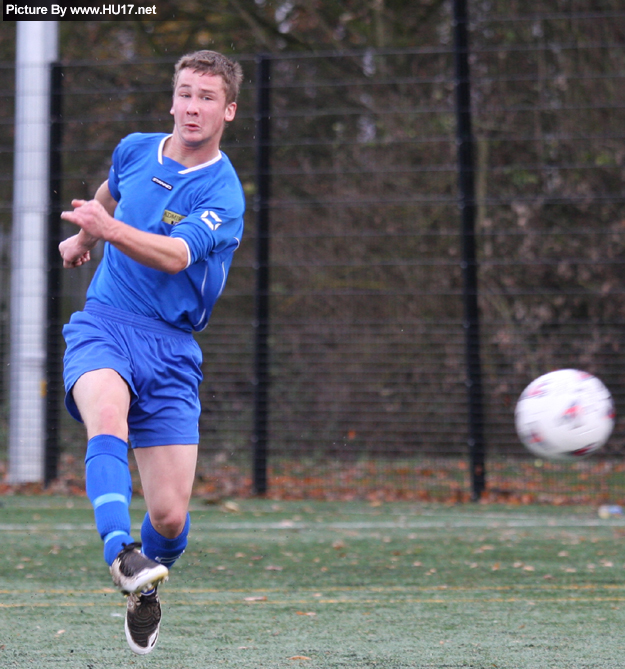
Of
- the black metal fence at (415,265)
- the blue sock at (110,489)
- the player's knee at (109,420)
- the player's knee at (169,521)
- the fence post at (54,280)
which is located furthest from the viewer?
the fence post at (54,280)

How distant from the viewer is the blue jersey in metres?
3.94

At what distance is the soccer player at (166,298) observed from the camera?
3820mm

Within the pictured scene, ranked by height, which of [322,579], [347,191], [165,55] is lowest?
[322,579]

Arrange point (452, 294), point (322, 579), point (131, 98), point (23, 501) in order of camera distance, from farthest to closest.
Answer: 1. point (131, 98)
2. point (452, 294)
3. point (23, 501)
4. point (322, 579)

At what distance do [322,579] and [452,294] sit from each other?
176 inches

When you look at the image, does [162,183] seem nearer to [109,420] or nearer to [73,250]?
[73,250]

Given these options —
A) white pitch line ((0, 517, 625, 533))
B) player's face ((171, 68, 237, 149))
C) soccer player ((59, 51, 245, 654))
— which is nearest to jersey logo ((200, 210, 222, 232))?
soccer player ((59, 51, 245, 654))

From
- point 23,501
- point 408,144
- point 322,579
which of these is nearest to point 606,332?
point 408,144

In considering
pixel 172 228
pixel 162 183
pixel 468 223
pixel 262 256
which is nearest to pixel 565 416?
pixel 172 228

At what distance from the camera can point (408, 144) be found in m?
10.1

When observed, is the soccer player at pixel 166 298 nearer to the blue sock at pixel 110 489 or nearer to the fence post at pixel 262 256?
the blue sock at pixel 110 489

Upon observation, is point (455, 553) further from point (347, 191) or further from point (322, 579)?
point (347, 191)

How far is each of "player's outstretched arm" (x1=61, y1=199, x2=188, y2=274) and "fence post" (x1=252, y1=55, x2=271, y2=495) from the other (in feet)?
18.6

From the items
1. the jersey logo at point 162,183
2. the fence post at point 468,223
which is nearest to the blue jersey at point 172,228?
the jersey logo at point 162,183
